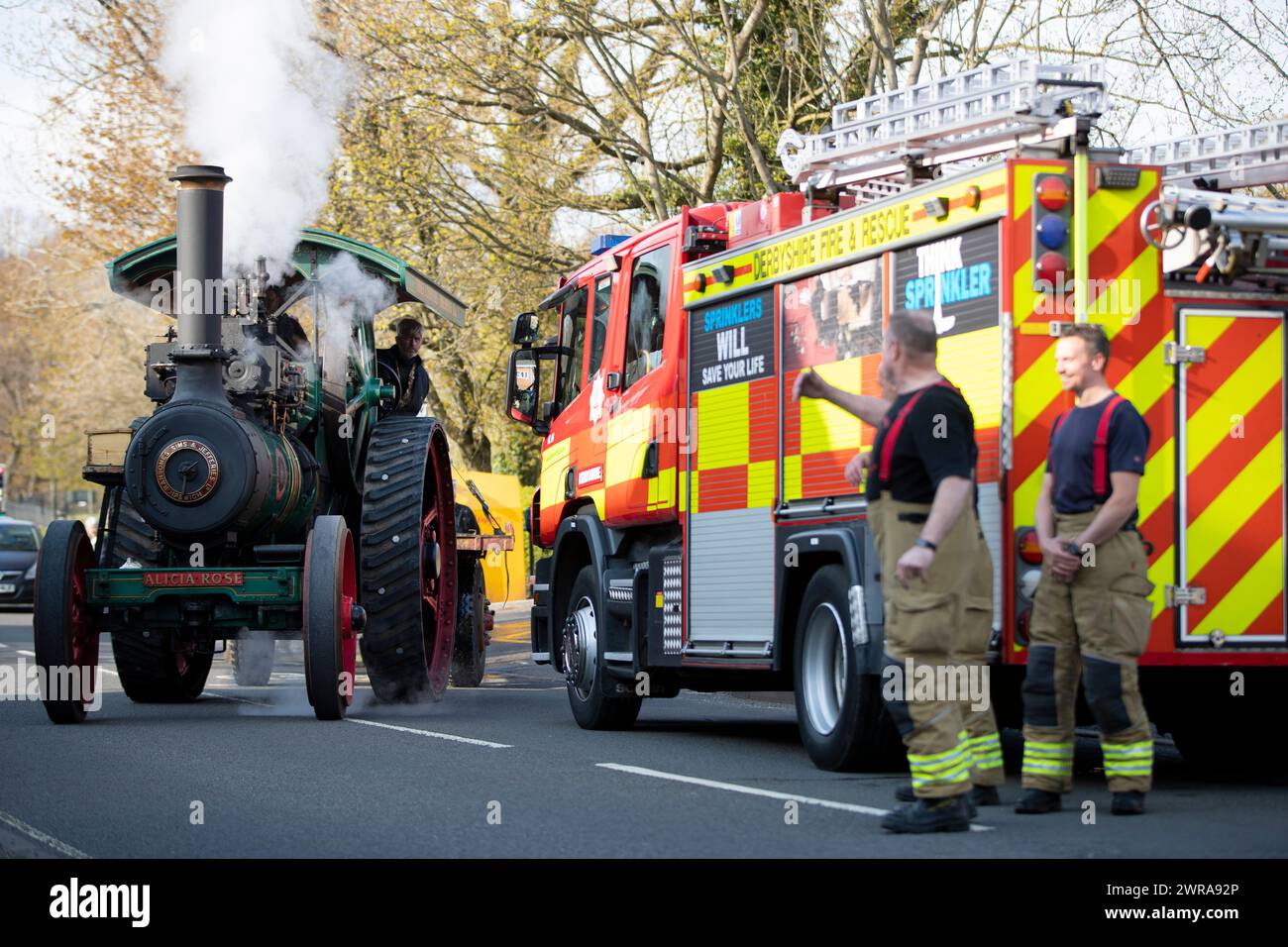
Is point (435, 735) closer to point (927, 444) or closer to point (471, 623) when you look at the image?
point (471, 623)

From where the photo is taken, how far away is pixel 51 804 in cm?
867

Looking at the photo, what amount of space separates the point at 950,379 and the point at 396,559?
5444mm

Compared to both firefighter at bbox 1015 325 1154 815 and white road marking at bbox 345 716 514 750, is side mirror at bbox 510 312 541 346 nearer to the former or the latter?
white road marking at bbox 345 716 514 750

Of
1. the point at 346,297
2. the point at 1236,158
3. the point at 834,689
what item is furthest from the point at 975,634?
the point at 346,297

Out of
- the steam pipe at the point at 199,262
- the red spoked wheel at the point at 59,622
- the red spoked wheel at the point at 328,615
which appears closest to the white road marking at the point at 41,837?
the red spoked wheel at the point at 328,615

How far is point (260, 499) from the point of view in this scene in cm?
1275

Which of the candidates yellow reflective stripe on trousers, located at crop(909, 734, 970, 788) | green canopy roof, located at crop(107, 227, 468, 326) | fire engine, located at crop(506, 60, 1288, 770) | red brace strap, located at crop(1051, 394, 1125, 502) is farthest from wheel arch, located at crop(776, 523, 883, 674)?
green canopy roof, located at crop(107, 227, 468, 326)

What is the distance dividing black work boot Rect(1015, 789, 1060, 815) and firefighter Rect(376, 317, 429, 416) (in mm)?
8115

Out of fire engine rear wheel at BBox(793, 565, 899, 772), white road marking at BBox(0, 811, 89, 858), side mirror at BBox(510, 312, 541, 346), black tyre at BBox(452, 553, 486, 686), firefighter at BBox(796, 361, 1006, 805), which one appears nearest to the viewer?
white road marking at BBox(0, 811, 89, 858)

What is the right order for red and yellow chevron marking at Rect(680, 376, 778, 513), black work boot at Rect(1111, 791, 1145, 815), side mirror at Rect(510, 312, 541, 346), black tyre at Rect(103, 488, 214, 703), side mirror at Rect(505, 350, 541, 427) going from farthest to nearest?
side mirror at Rect(505, 350, 541, 427)
black tyre at Rect(103, 488, 214, 703)
side mirror at Rect(510, 312, 541, 346)
red and yellow chevron marking at Rect(680, 376, 778, 513)
black work boot at Rect(1111, 791, 1145, 815)

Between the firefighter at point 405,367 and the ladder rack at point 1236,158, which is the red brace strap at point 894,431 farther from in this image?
the firefighter at point 405,367

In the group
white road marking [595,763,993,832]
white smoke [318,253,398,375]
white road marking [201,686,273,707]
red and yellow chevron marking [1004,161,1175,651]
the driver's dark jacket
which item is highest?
white smoke [318,253,398,375]

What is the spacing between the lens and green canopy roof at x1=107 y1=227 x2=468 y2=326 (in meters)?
13.7

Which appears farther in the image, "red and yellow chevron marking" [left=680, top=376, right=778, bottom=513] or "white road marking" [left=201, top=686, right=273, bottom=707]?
"white road marking" [left=201, top=686, right=273, bottom=707]
